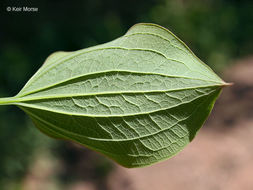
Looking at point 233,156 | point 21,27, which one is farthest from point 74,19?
point 233,156

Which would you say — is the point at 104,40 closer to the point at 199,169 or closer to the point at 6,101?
the point at 199,169

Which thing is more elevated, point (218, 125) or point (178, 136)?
point (178, 136)

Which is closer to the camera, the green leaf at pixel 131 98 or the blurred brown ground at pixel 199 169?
the green leaf at pixel 131 98

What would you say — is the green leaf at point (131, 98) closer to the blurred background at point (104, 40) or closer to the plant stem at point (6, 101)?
the plant stem at point (6, 101)

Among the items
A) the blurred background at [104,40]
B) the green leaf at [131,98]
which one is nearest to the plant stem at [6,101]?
the green leaf at [131,98]

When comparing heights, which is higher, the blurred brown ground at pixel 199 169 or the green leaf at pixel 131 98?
the green leaf at pixel 131 98

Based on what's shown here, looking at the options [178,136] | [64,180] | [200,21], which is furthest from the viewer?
[200,21]

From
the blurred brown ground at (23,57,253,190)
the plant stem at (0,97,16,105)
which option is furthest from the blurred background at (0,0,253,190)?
the plant stem at (0,97,16,105)

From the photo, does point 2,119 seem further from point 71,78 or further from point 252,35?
point 252,35
